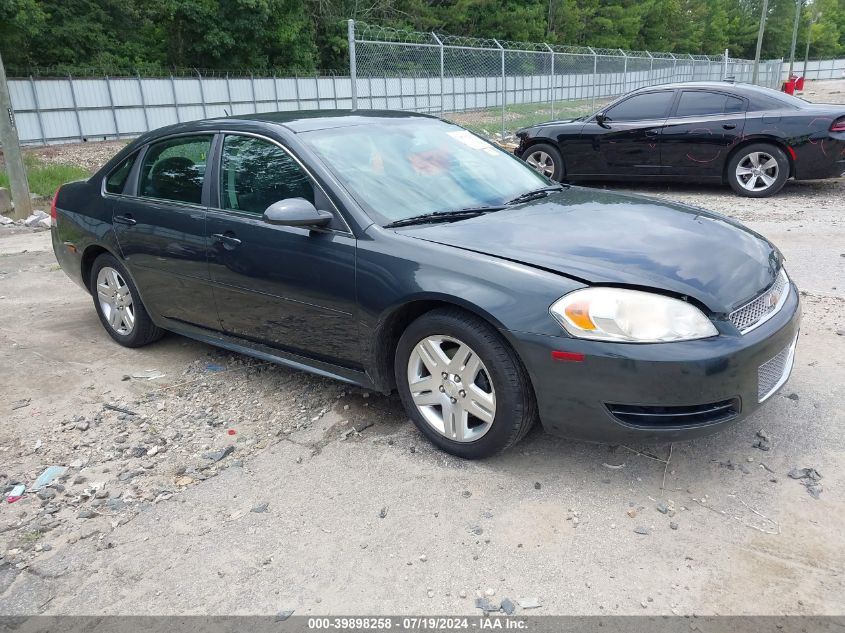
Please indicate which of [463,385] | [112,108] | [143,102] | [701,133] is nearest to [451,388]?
[463,385]

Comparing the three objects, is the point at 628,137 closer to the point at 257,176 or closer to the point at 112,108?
the point at 257,176

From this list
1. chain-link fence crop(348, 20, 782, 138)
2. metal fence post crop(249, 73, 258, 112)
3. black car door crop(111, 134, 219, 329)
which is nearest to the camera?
black car door crop(111, 134, 219, 329)

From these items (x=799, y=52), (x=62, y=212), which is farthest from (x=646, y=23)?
(x=62, y=212)

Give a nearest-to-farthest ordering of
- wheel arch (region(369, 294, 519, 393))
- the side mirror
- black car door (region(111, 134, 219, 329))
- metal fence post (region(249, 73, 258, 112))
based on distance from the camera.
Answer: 1. wheel arch (region(369, 294, 519, 393))
2. the side mirror
3. black car door (region(111, 134, 219, 329))
4. metal fence post (region(249, 73, 258, 112))

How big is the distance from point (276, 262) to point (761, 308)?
236 cm

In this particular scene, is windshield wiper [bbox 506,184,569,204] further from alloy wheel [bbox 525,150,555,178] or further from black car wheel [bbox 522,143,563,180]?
alloy wheel [bbox 525,150,555,178]

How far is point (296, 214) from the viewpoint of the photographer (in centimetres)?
341

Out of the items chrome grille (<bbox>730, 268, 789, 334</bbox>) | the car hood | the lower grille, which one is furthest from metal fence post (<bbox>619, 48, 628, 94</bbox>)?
the lower grille

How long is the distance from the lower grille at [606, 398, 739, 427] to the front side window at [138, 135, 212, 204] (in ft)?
8.94

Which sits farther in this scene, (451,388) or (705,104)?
(705,104)

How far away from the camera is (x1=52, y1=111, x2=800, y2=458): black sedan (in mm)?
2852

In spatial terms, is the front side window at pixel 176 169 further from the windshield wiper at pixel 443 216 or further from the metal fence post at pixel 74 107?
the metal fence post at pixel 74 107

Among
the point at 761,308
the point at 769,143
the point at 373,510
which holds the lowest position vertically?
the point at 373,510

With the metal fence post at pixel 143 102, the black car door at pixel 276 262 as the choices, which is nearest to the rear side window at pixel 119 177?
the black car door at pixel 276 262
